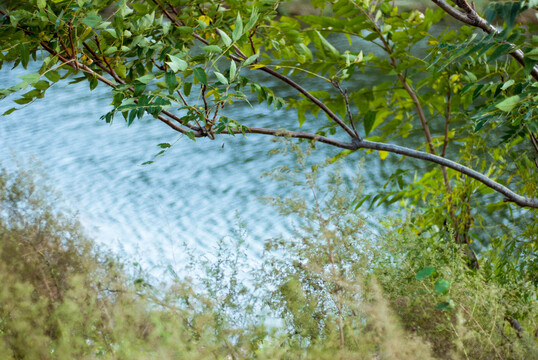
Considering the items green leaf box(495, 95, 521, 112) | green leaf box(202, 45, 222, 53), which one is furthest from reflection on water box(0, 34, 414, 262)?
green leaf box(495, 95, 521, 112)

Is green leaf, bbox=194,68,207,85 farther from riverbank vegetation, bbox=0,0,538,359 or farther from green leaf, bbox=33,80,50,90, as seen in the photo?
green leaf, bbox=33,80,50,90

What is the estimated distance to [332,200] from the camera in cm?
80

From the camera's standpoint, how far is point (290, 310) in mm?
752

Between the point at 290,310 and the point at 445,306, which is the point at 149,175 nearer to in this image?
the point at 290,310

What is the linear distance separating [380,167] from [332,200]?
2.52 metres

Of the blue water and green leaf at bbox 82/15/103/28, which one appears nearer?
green leaf at bbox 82/15/103/28

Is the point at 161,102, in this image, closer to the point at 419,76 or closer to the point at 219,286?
the point at 219,286

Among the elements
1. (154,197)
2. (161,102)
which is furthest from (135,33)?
(154,197)

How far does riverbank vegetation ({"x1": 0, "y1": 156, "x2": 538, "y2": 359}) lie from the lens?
65cm

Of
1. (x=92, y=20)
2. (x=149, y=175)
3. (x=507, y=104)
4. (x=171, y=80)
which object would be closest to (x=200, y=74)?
(x=171, y=80)

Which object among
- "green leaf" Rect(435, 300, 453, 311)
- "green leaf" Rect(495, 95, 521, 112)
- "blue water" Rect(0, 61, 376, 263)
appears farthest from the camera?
"blue water" Rect(0, 61, 376, 263)

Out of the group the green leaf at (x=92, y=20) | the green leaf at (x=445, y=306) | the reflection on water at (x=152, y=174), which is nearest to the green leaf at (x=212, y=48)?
the green leaf at (x=92, y=20)

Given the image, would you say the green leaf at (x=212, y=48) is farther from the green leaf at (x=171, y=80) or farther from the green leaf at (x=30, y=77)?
the green leaf at (x=30, y=77)

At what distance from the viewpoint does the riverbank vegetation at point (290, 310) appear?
65 cm
